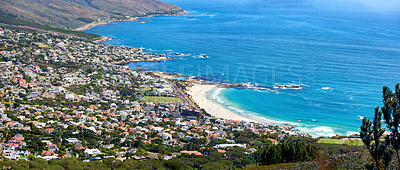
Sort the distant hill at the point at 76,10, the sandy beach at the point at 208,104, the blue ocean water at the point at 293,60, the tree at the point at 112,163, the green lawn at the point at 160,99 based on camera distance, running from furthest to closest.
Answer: the distant hill at the point at 76,10, the green lawn at the point at 160,99, the blue ocean water at the point at 293,60, the sandy beach at the point at 208,104, the tree at the point at 112,163

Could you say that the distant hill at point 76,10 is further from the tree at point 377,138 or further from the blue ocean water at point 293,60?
the tree at point 377,138

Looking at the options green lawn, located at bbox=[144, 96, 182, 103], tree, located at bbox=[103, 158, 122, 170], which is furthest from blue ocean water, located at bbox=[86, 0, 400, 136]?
tree, located at bbox=[103, 158, 122, 170]

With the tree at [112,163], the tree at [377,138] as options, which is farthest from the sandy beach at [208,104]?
the tree at [377,138]

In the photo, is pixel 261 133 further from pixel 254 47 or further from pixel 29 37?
pixel 29 37

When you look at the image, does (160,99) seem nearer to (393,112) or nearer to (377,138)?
(377,138)

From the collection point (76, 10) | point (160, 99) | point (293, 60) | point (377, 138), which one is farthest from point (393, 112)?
point (76, 10)

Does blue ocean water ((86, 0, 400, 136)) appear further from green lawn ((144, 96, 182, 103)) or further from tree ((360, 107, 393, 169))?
tree ((360, 107, 393, 169))

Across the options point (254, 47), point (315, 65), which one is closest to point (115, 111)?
point (315, 65)
